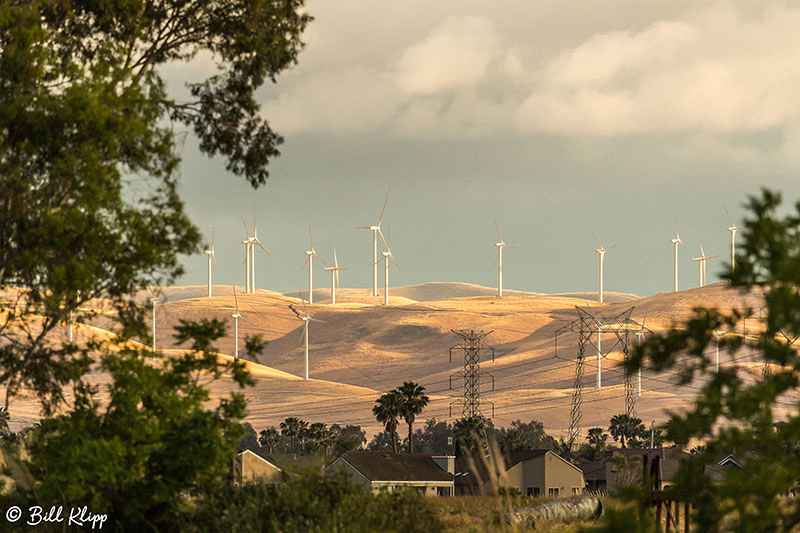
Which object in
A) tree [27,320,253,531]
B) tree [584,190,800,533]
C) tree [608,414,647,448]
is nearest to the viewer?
tree [584,190,800,533]

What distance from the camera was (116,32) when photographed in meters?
23.9

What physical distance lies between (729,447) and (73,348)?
47.7 ft

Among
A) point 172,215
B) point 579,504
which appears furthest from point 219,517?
point 579,504

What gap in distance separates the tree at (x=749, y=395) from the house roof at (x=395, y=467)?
67452 mm

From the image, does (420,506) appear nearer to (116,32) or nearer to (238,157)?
(238,157)

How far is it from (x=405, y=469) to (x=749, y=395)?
7813cm

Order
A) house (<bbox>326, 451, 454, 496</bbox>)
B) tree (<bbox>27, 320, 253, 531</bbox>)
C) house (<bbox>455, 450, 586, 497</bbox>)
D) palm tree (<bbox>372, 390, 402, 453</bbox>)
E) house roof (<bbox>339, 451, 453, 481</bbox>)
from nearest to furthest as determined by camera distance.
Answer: tree (<bbox>27, 320, 253, 531</bbox>) < house (<bbox>326, 451, 454, 496</bbox>) < house roof (<bbox>339, 451, 453, 481</bbox>) < house (<bbox>455, 450, 586, 497</bbox>) < palm tree (<bbox>372, 390, 402, 453</bbox>)

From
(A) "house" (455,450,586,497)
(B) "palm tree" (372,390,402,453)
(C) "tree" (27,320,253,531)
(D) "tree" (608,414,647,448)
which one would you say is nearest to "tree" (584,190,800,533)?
(C) "tree" (27,320,253,531)

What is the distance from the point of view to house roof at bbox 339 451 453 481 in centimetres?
8225

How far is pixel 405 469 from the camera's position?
87.2 m

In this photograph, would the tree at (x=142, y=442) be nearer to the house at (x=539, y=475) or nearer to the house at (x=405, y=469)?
the house at (x=405, y=469)

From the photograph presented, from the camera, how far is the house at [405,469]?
81.5 m

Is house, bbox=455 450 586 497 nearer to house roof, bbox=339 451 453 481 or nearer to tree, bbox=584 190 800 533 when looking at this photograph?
house roof, bbox=339 451 453 481

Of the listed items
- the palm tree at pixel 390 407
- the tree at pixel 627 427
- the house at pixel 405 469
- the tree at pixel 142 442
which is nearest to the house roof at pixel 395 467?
the house at pixel 405 469
